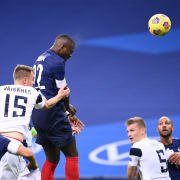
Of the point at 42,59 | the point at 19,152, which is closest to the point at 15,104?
the point at 19,152

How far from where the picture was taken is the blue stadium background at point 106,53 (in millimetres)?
7055

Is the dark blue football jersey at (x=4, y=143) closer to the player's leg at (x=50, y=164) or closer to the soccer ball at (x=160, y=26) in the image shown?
the player's leg at (x=50, y=164)

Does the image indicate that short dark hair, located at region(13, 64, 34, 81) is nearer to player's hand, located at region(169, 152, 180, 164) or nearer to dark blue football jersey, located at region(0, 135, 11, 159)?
dark blue football jersey, located at region(0, 135, 11, 159)

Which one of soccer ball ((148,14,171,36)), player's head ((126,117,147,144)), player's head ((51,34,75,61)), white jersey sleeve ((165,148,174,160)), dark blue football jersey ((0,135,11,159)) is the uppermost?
soccer ball ((148,14,171,36))

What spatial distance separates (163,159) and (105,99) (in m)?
4.21

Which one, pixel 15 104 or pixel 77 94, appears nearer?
pixel 15 104

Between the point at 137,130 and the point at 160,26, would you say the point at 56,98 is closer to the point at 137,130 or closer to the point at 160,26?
the point at 137,130

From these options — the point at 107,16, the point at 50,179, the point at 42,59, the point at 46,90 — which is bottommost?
the point at 50,179

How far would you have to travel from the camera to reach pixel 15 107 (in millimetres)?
2680

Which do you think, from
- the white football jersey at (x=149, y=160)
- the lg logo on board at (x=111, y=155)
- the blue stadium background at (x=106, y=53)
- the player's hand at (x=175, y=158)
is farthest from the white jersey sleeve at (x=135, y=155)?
the blue stadium background at (x=106, y=53)

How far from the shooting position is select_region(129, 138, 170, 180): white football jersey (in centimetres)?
304

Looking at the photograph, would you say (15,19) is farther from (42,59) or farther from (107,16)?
(42,59)

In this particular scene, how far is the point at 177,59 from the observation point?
759 cm

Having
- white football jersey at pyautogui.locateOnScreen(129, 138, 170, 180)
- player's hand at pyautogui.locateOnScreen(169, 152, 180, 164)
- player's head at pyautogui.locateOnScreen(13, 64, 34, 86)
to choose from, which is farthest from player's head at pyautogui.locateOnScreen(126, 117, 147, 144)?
player's head at pyautogui.locateOnScreen(13, 64, 34, 86)
